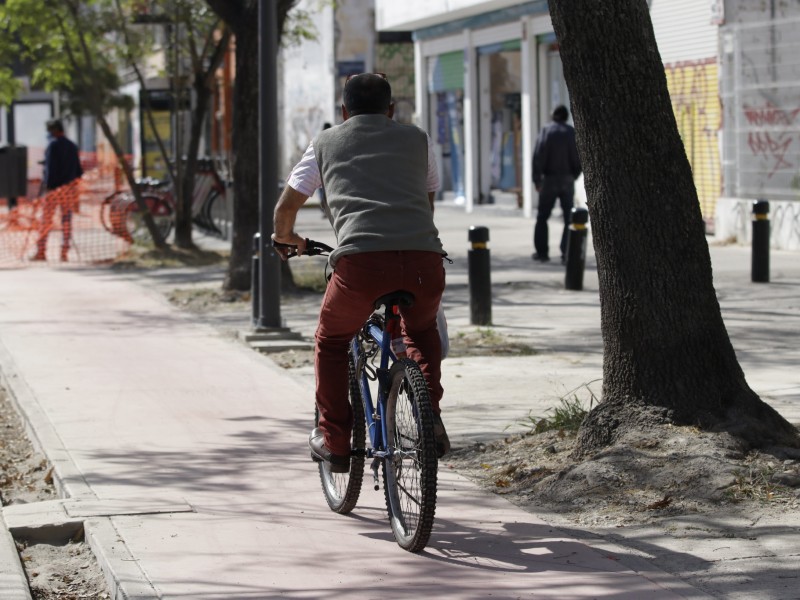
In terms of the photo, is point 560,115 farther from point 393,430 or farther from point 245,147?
point 393,430

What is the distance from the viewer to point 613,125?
6562mm

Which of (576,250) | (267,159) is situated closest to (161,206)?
(576,250)

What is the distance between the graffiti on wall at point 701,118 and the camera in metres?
21.2

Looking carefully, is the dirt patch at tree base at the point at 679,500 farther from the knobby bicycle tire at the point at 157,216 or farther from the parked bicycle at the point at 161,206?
the knobby bicycle tire at the point at 157,216

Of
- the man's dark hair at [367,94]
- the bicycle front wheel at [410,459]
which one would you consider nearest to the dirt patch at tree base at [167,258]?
the man's dark hair at [367,94]

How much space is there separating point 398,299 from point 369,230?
29 centimetres

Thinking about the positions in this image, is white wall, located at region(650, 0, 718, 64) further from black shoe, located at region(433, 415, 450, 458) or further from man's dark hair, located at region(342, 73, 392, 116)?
black shoe, located at region(433, 415, 450, 458)

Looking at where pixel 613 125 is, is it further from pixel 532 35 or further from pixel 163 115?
pixel 163 115

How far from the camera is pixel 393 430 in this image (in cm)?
571

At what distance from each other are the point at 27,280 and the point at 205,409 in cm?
909

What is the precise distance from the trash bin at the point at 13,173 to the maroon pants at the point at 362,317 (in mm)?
18366

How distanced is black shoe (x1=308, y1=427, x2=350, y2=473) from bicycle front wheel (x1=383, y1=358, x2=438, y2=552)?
0.19 m

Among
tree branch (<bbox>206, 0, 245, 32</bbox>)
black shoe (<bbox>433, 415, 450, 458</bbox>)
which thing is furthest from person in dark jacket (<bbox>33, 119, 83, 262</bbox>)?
black shoe (<bbox>433, 415, 450, 458</bbox>)

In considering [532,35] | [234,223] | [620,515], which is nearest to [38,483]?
[620,515]
